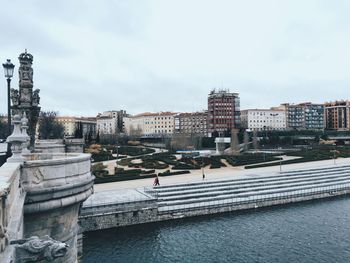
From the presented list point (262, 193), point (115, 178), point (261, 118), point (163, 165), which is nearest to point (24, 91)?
point (115, 178)

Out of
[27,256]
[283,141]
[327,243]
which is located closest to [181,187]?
[327,243]

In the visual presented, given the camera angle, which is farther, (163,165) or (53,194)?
(163,165)

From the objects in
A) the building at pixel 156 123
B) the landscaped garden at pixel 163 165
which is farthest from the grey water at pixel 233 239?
the building at pixel 156 123

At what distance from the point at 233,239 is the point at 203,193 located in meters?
7.77

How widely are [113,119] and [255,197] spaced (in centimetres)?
Result: 11815

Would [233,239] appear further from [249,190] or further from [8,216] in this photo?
[8,216]

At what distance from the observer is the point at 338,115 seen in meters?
136

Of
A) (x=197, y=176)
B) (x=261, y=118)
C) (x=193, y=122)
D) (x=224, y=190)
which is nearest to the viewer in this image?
(x=224, y=190)

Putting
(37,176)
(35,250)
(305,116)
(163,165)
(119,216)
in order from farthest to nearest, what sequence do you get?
(305,116) → (163,165) → (119,216) → (37,176) → (35,250)

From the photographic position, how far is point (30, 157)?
32.5ft

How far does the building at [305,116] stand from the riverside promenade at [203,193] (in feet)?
306

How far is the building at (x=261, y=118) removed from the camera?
123500mm

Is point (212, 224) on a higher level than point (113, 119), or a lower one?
lower

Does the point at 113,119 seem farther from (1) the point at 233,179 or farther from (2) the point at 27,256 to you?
(2) the point at 27,256
